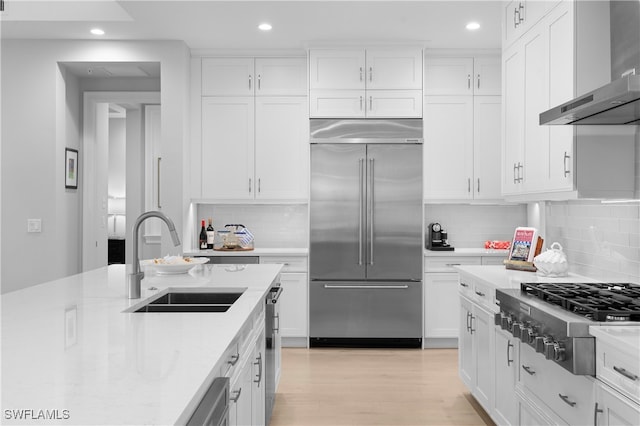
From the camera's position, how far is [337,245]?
497 centimetres

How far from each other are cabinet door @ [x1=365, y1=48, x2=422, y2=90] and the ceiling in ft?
0.41

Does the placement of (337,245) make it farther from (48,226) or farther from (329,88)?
Result: (48,226)

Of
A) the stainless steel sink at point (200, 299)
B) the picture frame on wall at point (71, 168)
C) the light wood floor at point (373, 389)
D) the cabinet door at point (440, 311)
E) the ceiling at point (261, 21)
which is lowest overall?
the light wood floor at point (373, 389)

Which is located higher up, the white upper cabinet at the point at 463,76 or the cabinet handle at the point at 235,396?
the white upper cabinet at the point at 463,76

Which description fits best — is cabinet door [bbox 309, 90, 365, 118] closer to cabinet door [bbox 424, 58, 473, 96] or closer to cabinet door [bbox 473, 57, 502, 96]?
cabinet door [bbox 424, 58, 473, 96]

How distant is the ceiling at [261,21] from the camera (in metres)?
4.08

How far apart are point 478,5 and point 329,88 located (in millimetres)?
1550

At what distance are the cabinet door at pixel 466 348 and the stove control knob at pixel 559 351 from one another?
1419 millimetres

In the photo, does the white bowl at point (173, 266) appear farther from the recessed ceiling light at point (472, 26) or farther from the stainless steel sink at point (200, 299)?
the recessed ceiling light at point (472, 26)

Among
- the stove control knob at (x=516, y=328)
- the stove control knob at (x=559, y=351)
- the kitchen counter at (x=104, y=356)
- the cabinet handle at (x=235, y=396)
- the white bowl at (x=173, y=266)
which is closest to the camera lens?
the kitchen counter at (x=104, y=356)

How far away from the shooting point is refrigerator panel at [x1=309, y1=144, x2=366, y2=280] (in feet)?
16.3

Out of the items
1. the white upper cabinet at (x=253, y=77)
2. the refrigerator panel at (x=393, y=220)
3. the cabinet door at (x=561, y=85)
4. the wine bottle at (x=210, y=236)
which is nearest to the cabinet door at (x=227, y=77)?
the white upper cabinet at (x=253, y=77)

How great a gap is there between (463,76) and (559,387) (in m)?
3.65

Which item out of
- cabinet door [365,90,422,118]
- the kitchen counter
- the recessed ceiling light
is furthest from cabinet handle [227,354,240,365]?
the recessed ceiling light
